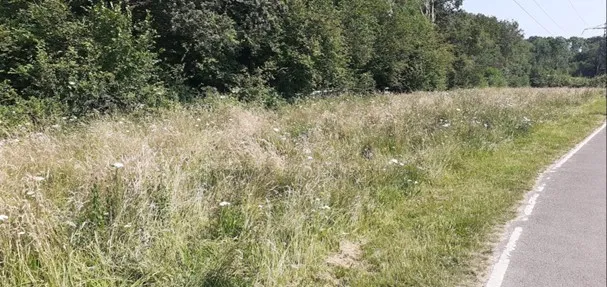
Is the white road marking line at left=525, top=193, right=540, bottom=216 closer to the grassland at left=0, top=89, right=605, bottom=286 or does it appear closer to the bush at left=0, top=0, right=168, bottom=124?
the grassland at left=0, top=89, right=605, bottom=286

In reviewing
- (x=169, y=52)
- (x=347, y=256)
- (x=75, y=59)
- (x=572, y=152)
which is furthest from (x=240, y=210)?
(x=169, y=52)

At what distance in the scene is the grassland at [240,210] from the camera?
317 cm

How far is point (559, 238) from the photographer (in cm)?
445

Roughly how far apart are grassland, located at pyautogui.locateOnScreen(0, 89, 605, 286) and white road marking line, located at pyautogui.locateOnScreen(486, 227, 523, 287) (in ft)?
0.60

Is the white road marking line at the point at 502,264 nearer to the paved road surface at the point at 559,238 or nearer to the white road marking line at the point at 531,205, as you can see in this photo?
the paved road surface at the point at 559,238

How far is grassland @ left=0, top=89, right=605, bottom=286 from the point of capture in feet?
10.4

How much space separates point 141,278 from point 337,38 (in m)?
16.9

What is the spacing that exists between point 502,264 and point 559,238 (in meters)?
1.08

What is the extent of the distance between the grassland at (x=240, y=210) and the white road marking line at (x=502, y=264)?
182 millimetres

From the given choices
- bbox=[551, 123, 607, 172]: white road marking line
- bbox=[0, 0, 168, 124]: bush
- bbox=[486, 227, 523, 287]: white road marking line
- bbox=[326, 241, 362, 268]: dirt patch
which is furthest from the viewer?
bbox=[0, 0, 168, 124]: bush

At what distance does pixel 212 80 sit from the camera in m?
15.3

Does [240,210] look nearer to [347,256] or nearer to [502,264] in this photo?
[347,256]

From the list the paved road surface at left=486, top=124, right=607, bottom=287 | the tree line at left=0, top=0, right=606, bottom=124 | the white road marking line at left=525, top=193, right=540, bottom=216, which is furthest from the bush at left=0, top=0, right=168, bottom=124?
the paved road surface at left=486, top=124, right=607, bottom=287

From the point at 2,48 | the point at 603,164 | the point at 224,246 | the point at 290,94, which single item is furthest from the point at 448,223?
the point at 290,94
